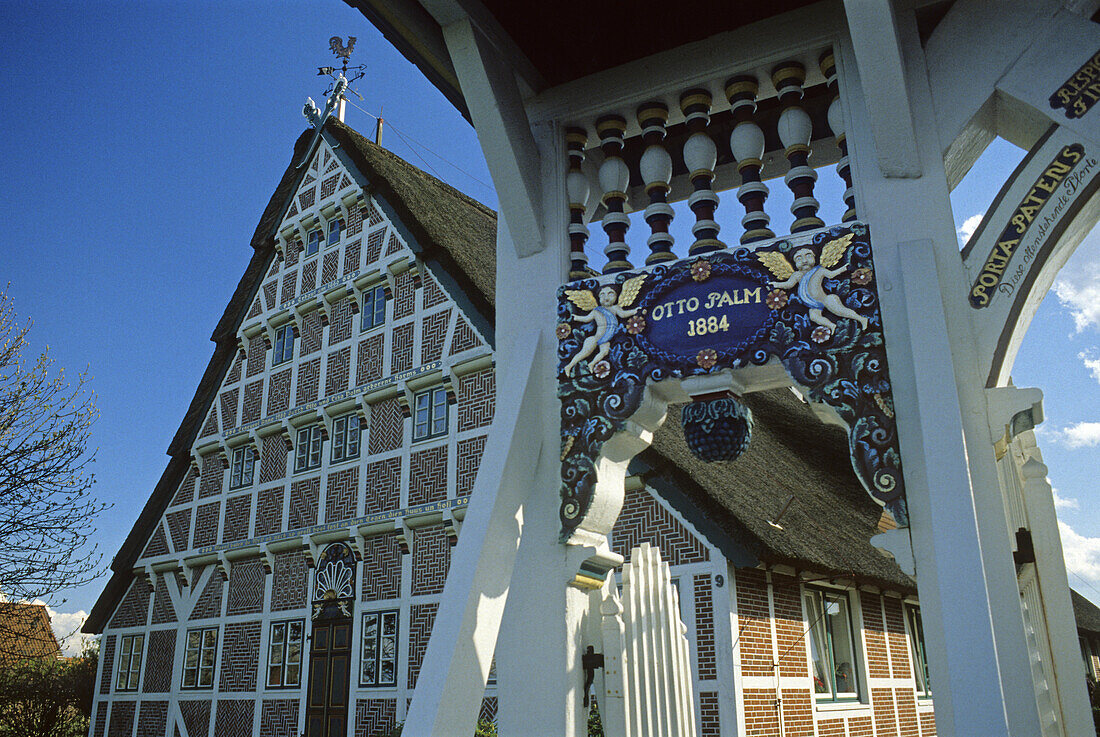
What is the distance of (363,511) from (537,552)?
32.9ft

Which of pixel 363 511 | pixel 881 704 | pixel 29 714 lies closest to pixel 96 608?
pixel 29 714

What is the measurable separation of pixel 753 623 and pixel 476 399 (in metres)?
4.66

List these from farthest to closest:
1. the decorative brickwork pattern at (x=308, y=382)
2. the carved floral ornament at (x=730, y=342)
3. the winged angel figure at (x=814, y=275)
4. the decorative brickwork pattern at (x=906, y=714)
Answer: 1. the decorative brickwork pattern at (x=308, y=382)
2. the decorative brickwork pattern at (x=906, y=714)
3. the winged angel figure at (x=814, y=275)
4. the carved floral ornament at (x=730, y=342)

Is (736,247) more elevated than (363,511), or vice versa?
(363,511)

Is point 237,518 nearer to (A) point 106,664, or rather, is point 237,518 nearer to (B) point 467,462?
(A) point 106,664

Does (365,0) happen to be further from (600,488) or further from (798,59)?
(600,488)

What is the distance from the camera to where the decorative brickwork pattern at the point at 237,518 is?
49.3 ft

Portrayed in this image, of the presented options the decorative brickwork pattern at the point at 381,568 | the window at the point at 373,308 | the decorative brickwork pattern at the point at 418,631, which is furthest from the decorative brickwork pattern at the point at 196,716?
the window at the point at 373,308

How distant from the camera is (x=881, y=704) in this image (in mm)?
11859

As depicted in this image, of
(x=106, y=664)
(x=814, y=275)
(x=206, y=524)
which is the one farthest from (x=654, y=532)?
(x=106, y=664)

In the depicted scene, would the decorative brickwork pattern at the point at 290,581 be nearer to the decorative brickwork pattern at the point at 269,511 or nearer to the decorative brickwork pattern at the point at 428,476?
the decorative brickwork pattern at the point at 269,511

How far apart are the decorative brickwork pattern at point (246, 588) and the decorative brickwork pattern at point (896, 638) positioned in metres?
9.09

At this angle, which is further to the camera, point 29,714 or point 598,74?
point 29,714

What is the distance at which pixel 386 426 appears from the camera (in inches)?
531
